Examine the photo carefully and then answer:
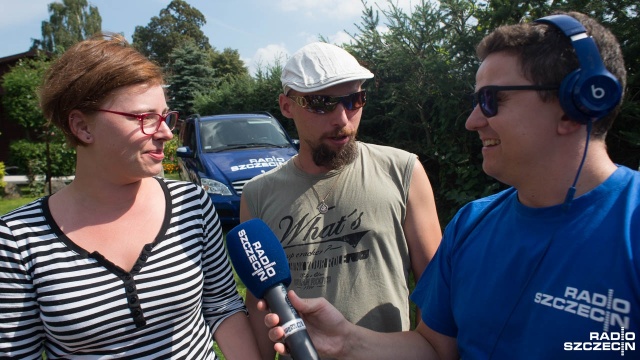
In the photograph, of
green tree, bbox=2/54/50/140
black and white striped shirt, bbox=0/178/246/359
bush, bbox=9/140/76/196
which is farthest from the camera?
green tree, bbox=2/54/50/140

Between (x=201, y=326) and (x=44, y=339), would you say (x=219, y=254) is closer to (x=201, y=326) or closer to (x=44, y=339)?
(x=201, y=326)

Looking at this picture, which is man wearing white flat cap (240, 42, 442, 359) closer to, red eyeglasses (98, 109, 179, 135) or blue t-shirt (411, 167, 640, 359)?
blue t-shirt (411, 167, 640, 359)

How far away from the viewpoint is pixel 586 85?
4.19 feet

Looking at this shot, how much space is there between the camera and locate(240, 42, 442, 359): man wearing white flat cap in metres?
2.02

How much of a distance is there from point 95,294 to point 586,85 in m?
1.67

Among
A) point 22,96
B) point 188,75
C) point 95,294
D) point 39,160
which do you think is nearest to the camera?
point 95,294

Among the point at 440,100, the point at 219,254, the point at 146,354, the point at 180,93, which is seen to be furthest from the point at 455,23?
the point at 180,93

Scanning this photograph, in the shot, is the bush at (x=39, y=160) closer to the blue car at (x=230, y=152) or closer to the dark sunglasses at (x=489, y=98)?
the blue car at (x=230, y=152)

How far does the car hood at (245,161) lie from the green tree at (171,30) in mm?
53073

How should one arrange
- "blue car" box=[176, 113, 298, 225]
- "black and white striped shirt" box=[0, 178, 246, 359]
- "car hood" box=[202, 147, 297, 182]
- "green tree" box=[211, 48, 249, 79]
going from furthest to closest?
"green tree" box=[211, 48, 249, 79], "car hood" box=[202, 147, 297, 182], "blue car" box=[176, 113, 298, 225], "black and white striped shirt" box=[0, 178, 246, 359]

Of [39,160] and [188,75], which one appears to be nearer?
[39,160]

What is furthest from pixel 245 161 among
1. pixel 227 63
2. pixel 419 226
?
pixel 227 63

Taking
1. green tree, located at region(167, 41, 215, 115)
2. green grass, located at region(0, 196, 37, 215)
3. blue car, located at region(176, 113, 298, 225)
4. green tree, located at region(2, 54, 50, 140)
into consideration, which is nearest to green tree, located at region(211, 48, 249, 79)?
green tree, located at region(167, 41, 215, 115)

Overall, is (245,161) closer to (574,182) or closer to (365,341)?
(365,341)
